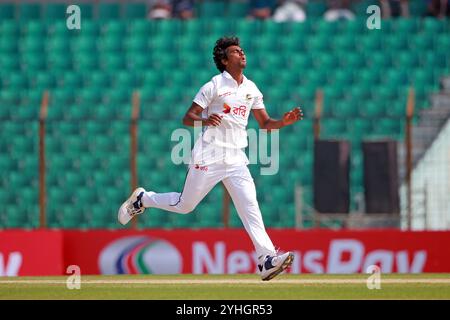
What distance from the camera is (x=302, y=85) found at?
23359mm

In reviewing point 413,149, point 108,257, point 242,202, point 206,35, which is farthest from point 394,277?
point 206,35

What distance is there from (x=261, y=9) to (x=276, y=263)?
491 inches

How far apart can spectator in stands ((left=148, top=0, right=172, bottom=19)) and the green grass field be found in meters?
11.0

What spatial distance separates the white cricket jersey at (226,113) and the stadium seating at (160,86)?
8.65m

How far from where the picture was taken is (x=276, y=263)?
12.6 metres

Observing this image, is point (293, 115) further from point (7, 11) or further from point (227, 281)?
point (7, 11)

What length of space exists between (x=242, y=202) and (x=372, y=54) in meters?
11.7

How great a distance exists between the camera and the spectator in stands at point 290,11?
24.4 m

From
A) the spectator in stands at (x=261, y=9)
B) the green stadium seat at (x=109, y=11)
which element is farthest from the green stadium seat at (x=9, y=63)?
the spectator in stands at (x=261, y=9)

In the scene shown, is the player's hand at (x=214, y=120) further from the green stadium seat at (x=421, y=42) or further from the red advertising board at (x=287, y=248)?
the green stadium seat at (x=421, y=42)

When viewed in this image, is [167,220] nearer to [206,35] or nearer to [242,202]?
[206,35]

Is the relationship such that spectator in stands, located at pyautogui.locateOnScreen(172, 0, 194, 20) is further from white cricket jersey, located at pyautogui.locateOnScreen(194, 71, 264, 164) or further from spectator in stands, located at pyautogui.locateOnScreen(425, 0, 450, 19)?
white cricket jersey, located at pyautogui.locateOnScreen(194, 71, 264, 164)

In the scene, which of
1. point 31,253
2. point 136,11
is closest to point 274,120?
point 31,253

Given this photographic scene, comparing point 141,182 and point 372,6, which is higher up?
point 372,6
